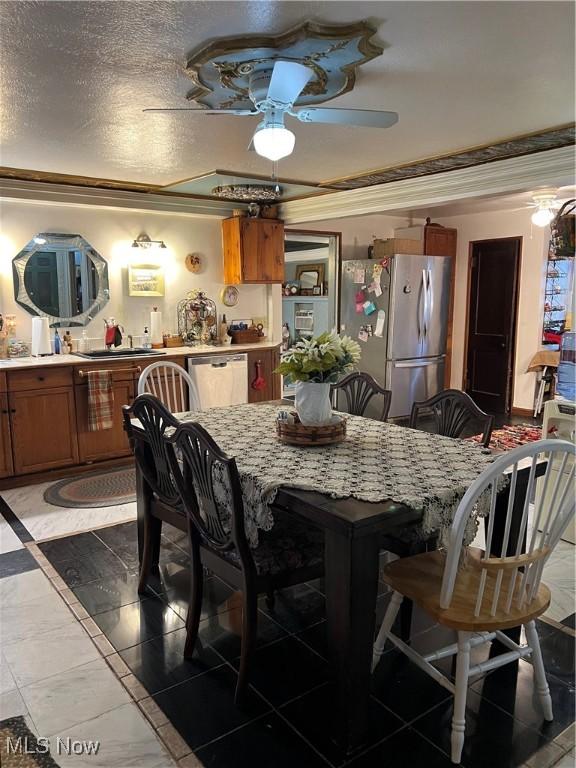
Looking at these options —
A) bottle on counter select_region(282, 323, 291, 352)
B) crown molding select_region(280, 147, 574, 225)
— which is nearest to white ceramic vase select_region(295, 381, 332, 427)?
crown molding select_region(280, 147, 574, 225)

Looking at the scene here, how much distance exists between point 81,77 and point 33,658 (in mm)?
2373

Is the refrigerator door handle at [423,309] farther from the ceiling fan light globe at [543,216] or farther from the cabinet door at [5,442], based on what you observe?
the cabinet door at [5,442]

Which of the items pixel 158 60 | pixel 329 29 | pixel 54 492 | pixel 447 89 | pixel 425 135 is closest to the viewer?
pixel 329 29

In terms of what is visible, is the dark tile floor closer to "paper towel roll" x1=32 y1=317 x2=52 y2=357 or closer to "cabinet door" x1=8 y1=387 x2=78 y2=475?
"cabinet door" x1=8 y1=387 x2=78 y2=475

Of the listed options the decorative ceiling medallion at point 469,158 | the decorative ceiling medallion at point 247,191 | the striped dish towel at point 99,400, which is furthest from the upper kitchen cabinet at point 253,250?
the striped dish towel at point 99,400

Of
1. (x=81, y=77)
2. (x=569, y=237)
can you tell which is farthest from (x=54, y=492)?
(x=569, y=237)

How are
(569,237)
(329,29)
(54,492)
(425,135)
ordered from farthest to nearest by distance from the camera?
1. (569,237)
2. (54,492)
3. (425,135)
4. (329,29)

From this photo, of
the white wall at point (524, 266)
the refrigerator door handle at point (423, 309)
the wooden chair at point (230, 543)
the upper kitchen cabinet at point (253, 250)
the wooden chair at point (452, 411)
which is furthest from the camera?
the white wall at point (524, 266)

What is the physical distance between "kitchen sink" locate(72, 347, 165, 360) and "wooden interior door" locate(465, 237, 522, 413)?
13.4 ft

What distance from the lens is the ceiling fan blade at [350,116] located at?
2.40 m

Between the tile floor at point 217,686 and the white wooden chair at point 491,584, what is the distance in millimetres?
175

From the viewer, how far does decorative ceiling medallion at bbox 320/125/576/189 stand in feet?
10.9

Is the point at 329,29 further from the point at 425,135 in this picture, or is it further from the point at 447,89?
the point at 425,135

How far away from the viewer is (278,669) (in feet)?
7.36
